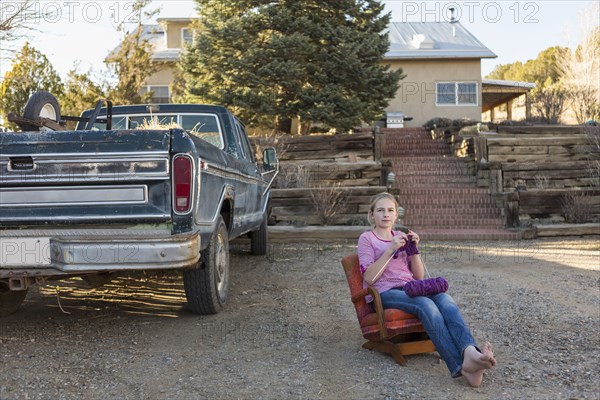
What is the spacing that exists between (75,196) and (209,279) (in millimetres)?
1268

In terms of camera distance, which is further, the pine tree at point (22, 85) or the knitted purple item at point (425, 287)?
the pine tree at point (22, 85)

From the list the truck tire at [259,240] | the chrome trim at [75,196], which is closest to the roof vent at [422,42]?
the truck tire at [259,240]

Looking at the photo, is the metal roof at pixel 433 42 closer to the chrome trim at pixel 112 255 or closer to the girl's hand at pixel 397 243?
the girl's hand at pixel 397 243

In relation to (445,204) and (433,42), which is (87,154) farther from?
(433,42)

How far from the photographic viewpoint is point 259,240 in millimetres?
8617

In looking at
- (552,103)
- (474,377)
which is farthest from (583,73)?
(474,377)

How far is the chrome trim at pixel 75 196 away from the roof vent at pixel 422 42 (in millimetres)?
21457

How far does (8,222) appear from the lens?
3.98 m

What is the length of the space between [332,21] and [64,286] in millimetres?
11230

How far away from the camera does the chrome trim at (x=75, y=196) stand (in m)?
3.97

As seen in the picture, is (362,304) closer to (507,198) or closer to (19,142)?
(19,142)

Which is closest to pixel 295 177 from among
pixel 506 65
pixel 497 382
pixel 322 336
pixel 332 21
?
pixel 332 21

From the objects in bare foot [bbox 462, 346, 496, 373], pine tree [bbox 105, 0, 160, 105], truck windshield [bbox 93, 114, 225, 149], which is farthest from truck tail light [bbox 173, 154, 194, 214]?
pine tree [bbox 105, 0, 160, 105]

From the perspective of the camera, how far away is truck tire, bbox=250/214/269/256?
28.0 ft
